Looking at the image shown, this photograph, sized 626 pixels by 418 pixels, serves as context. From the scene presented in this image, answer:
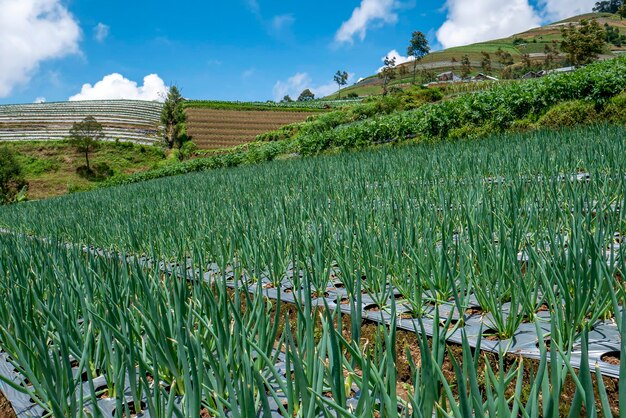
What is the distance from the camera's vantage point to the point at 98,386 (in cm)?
148

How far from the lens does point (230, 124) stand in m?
38.9

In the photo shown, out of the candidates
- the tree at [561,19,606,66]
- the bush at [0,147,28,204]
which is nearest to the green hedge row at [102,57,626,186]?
the bush at [0,147,28,204]

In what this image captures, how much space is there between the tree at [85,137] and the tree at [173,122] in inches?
191

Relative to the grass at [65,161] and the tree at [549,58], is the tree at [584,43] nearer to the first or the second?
the tree at [549,58]

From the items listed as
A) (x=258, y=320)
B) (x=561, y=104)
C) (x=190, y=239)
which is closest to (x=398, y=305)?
(x=258, y=320)

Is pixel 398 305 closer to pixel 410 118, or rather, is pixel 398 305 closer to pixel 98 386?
pixel 98 386

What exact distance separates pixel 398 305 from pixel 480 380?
61 centimetres

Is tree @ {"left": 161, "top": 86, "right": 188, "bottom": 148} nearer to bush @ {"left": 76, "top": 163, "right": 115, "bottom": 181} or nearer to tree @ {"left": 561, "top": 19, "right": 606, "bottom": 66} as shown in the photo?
bush @ {"left": 76, "top": 163, "right": 115, "bottom": 181}

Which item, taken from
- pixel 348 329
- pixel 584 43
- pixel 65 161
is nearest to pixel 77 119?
pixel 65 161

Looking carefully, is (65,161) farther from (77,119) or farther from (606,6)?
(606,6)

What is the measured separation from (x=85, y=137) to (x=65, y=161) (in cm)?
270

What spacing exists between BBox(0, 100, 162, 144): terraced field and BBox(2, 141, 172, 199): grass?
2.11 meters

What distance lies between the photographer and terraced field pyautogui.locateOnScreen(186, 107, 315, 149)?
34969 millimetres

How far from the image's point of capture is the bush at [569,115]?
972cm
